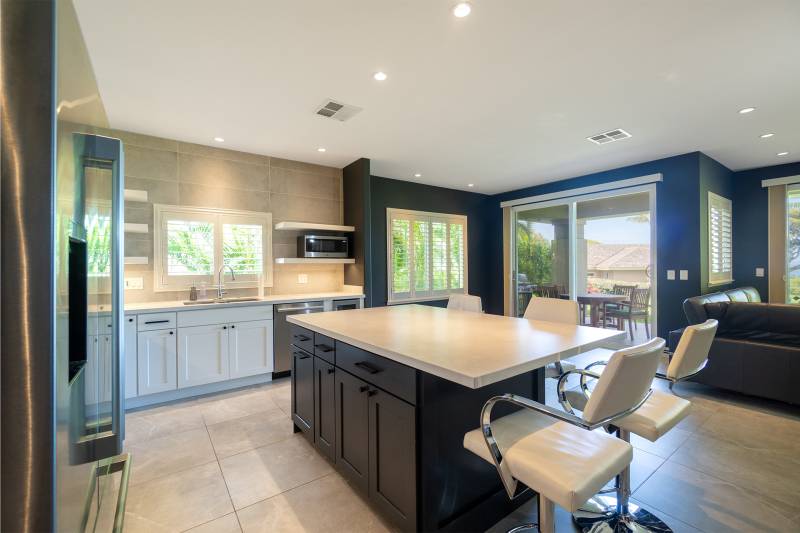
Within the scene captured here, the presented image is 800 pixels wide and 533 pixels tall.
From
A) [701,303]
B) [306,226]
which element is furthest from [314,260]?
[701,303]

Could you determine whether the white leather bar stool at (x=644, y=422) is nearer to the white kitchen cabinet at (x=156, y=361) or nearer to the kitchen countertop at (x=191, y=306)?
the kitchen countertop at (x=191, y=306)

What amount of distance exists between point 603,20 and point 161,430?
13.8ft

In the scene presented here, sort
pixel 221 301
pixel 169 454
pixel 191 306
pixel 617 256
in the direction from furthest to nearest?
pixel 617 256
pixel 221 301
pixel 191 306
pixel 169 454

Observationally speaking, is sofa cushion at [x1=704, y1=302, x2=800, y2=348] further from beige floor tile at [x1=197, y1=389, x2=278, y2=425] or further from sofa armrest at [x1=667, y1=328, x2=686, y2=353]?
beige floor tile at [x1=197, y1=389, x2=278, y2=425]

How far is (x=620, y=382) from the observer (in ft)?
3.94

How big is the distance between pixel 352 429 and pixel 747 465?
250 cm

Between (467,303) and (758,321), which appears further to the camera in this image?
(758,321)

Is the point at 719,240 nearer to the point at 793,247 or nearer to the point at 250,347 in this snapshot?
the point at 793,247

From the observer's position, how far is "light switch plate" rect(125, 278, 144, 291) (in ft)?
11.8

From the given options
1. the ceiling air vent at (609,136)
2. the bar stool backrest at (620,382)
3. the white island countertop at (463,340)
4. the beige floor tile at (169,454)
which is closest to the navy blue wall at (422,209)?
the white island countertop at (463,340)

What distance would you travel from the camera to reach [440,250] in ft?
20.4

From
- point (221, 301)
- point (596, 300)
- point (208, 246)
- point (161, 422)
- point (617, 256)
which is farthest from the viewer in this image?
point (596, 300)

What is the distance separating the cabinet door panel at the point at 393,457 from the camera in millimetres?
1484

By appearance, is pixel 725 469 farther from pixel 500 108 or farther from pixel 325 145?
pixel 325 145
